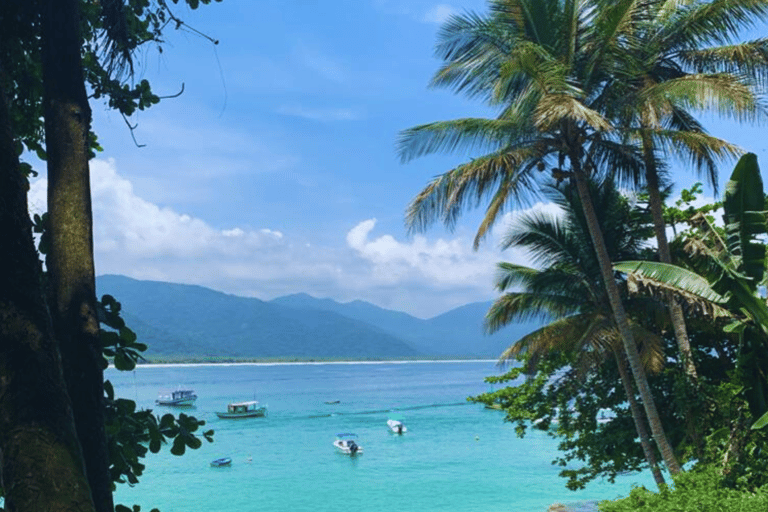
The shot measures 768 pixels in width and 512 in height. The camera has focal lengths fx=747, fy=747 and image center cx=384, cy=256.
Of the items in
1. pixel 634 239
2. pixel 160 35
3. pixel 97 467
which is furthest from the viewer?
pixel 634 239

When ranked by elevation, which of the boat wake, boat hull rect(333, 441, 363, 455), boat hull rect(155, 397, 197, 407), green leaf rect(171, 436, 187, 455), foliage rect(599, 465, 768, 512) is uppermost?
green leaf rect(171, 436, 187, 455)

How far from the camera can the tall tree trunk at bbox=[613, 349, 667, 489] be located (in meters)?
12.9

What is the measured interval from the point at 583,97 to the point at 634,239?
12.9ft

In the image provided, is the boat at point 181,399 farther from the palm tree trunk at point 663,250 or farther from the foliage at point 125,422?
the foliage at point 125,422

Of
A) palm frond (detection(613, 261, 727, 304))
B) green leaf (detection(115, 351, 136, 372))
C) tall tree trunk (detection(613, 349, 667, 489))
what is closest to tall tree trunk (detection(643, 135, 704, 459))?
tall tree trunk (detection(613, 349, 667, 489))

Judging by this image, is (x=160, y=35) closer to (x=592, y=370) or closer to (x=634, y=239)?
(x=634, y=239)

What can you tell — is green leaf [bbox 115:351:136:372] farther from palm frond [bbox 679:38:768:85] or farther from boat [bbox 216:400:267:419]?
boat [bbox 216:400:267:419]

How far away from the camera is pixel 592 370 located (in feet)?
49.7

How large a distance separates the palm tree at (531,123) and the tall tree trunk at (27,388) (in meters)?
9.83

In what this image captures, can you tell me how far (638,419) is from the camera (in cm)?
1326

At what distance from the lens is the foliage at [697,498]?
7.18m

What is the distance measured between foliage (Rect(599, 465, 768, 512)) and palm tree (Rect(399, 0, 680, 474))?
2.41 m

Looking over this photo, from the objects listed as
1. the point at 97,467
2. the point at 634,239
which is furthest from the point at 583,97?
the point at 97,467

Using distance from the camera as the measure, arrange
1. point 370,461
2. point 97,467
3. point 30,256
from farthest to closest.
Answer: point 370,461, point 97,467, point 30,256
